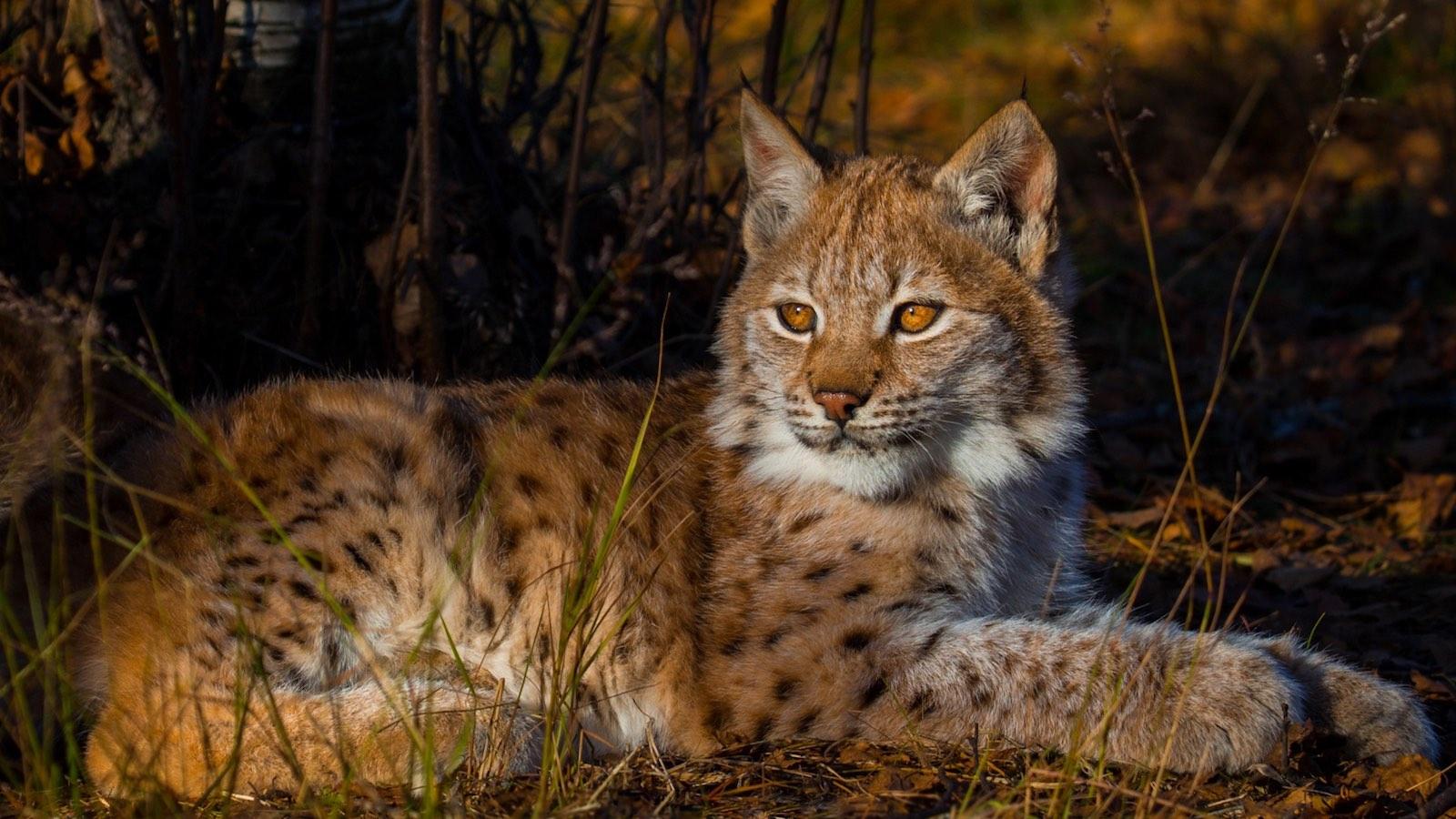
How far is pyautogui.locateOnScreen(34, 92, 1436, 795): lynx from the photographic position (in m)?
3.60

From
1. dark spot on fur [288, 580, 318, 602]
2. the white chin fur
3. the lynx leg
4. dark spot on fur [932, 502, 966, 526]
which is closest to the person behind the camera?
the lynx leg

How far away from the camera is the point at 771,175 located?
4.45m

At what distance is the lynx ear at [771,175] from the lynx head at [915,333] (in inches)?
0.5

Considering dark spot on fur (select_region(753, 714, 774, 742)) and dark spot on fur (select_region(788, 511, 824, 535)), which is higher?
dark spot on fur (select_region(788, 511, 824, 535))

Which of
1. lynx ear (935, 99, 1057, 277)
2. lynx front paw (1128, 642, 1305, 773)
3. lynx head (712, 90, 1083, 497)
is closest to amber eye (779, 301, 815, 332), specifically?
lynx head (712, 90, 1083, 497)

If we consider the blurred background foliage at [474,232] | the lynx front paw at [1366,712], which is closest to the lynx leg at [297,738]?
the blurred background foliage at [474,232]

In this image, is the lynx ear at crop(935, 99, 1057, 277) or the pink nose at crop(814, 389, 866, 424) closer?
the pink nose at crop(814, 389, 866, 424)

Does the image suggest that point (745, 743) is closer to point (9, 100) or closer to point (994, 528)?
point (994, 528)

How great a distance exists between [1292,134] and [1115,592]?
623 cm

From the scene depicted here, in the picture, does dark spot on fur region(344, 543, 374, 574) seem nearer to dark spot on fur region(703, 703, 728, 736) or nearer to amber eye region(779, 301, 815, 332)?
dark spot on fur region(703, 703, 728, 736)

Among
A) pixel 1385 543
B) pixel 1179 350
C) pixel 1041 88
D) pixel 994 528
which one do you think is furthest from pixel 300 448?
pixel 1041 88

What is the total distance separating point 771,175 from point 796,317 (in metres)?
0.53

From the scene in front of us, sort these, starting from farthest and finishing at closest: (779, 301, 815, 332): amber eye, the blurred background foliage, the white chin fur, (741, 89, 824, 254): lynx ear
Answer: the blurred background foliage, (741, 89, 824, 254): lynx ear, (779, 301, 815, 332): amber eye, the white chin fur

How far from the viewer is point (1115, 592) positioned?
505 cm
